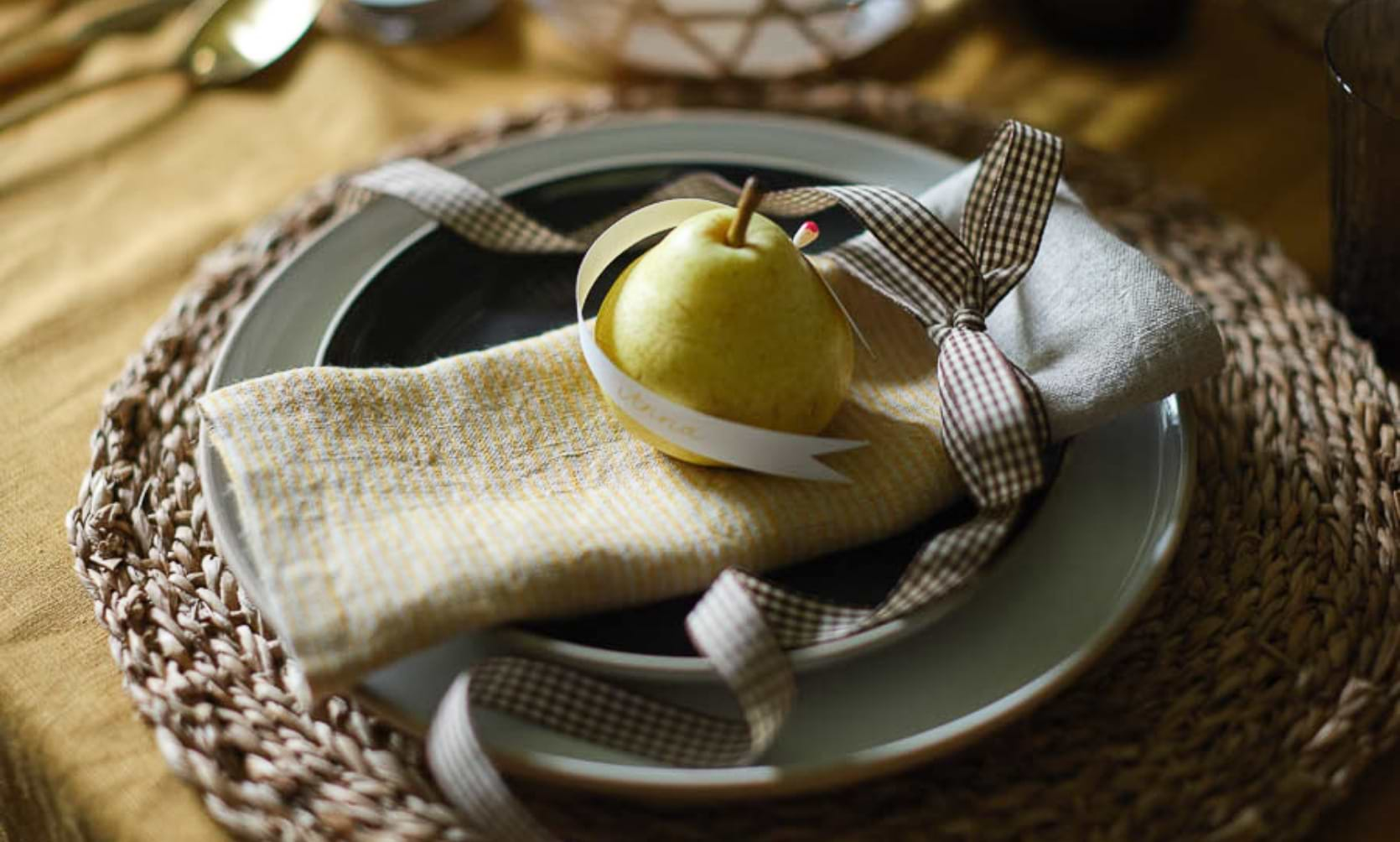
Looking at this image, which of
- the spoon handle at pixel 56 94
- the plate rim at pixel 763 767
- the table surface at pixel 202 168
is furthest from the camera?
the spoon handle at pixel 56 94

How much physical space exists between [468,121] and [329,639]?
437 millimetres

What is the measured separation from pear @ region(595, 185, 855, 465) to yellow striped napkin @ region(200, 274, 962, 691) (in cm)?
3

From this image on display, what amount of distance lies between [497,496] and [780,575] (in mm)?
106

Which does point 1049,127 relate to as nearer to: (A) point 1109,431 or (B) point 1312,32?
(B) point 1312,32

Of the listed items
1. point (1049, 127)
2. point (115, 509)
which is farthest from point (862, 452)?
point (1049, 127)

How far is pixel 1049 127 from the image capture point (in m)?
0.81

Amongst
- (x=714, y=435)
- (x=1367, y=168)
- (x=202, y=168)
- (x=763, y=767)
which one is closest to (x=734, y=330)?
(x=714, y=435)

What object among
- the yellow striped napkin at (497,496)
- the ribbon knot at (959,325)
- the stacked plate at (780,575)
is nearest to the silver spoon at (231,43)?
the stacked plate at (780,575)

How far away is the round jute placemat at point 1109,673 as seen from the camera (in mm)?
427

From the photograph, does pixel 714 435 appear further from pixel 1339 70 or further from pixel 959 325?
pixel 1339 70

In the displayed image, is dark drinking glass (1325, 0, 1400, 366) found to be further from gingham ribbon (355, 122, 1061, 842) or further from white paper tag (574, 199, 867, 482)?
white paper tag (574, 199, 867, 482)

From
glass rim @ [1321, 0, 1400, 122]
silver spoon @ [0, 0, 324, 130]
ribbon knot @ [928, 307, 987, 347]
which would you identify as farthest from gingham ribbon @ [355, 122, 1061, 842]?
silver spoon @ [0, 0, 324, 130]

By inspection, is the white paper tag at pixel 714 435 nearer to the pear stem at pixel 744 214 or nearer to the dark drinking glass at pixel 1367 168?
the pear stem at pixel 744 214

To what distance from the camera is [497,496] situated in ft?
1.55
